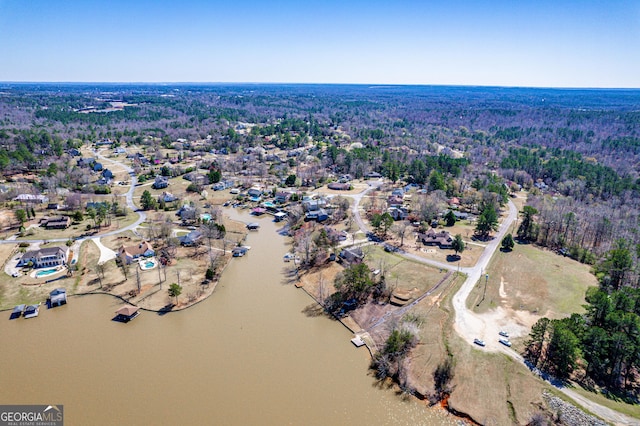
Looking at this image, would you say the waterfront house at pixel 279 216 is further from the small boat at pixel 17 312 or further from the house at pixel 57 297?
the small boat at pixel 17 312

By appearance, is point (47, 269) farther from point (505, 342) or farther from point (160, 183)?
point (505, 342)

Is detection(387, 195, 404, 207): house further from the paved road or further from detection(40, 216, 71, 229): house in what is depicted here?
detection(40, 216, 71, 229): house

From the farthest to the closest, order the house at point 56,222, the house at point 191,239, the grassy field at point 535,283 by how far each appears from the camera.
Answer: the house at point 56,222 < the house at point 191,239 < the grassy field at point 535,283

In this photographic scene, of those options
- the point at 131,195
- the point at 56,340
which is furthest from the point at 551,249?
the point at 131,195

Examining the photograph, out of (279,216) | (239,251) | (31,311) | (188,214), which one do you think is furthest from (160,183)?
(31,311)

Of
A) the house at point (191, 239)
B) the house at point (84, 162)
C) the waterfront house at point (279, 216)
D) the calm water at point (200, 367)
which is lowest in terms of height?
the calm water at point (200, 367)

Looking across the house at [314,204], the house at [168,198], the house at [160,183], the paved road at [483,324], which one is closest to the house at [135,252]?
the house at [168,198]

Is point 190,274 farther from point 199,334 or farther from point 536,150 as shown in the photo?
point 536,150
